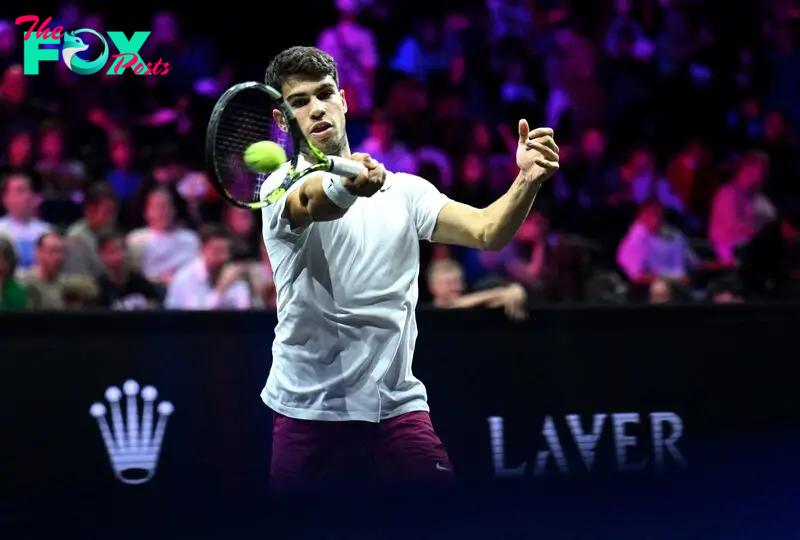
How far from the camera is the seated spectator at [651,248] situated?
795cm

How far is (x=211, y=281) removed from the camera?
663cm

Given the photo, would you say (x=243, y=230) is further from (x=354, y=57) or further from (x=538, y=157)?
(x=538, y=157)

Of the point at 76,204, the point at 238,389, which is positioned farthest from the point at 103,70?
the point at 238,389

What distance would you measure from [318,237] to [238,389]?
1.73 m

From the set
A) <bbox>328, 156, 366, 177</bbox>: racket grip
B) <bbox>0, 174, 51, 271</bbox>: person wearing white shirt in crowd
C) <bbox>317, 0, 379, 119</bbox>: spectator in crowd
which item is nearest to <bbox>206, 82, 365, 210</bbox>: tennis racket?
<bbox>328, 156, 366, 177</bbox>: racket grip

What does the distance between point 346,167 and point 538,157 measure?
609 mm

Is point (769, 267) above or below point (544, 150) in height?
below

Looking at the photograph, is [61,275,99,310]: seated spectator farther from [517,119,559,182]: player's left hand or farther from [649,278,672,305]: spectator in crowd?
[517,119,559,182]: player's left hand

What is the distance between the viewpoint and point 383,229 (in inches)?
136

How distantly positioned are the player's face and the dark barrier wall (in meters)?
1.65

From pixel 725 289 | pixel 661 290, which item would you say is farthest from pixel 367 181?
pixel 725 289

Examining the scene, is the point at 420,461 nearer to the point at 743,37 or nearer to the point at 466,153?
the point at 466,153

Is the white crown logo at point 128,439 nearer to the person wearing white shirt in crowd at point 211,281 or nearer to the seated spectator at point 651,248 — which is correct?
the person wearing white shirt in crowd at point 211,281

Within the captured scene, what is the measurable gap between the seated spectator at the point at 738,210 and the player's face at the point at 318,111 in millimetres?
5391
